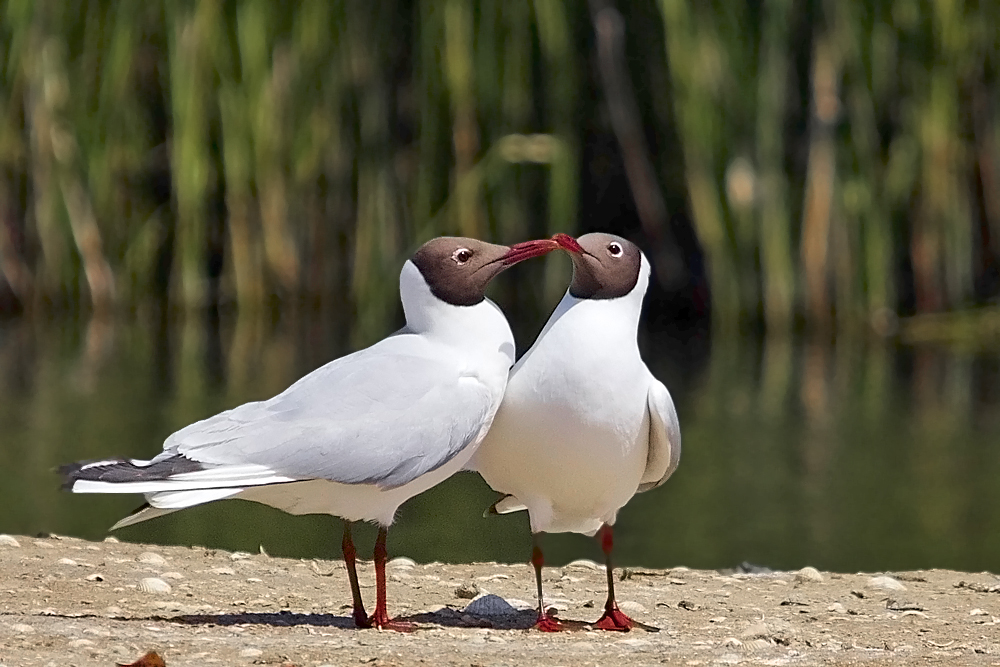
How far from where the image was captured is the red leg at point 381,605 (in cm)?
516

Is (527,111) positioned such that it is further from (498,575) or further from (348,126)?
(498,575)

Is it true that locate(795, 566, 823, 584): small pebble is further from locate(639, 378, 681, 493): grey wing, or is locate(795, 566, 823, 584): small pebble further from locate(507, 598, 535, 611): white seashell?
locate(639, 378, 681, 493): grey wing

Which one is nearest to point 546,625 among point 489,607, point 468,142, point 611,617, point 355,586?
point 611,617

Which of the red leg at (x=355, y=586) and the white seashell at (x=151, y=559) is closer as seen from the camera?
the red leg at (x=355, y=586)

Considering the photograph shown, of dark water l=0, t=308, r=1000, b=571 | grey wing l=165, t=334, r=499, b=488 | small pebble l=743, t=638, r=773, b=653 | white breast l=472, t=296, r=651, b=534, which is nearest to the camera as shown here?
grey wing l=165, t=334, r=499, b=488

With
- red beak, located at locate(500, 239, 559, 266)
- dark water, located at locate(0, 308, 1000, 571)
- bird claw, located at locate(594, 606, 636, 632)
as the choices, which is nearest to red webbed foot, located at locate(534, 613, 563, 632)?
bird claw, located at locate(594, 606, 636, 632)

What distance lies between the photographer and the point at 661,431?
5.30m

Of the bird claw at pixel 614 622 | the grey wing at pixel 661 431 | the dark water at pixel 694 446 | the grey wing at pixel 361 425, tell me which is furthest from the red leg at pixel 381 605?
the dark water at pixel 694 446

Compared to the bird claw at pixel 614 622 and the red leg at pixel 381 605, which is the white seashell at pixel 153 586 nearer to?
the red leg at pixel 381 605

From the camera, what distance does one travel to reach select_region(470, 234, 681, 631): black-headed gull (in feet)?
16.9

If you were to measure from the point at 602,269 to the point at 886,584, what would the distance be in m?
2.03

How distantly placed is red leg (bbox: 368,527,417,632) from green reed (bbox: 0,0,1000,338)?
35.2 feet

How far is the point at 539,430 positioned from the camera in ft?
17.0

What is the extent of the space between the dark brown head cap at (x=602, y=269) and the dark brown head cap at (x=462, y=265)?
0.39ft
